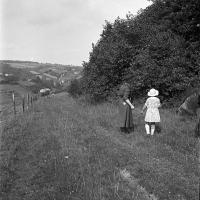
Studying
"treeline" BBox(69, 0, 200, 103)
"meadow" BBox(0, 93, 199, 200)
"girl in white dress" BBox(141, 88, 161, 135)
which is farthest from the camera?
"treeline" BBox(69, 0, 200, 103)

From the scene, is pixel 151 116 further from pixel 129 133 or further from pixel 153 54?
pixel 153 54

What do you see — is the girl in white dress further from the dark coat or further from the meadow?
the dark coat

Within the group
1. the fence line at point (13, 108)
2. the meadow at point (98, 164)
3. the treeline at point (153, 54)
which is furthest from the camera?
the treeline at point (153, 54)

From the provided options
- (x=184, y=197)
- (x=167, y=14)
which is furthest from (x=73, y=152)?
(x=167, y=14)

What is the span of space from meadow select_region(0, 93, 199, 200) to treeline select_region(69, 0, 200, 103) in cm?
758

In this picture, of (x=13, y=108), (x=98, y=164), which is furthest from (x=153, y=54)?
(x=98, y=164)

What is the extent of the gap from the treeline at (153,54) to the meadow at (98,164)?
758 cm

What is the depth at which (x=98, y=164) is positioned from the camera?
8.99 metres

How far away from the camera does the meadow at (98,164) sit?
7223mm

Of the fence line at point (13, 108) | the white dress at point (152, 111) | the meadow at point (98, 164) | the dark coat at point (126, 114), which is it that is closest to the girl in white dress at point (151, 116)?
the white dress at point (152, 111)

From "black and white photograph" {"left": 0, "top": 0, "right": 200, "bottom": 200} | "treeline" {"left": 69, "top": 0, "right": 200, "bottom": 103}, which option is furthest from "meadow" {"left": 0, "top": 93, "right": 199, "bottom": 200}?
"treeline" {"left": 69, "top": 0, "right": 200, "bottom": 103}

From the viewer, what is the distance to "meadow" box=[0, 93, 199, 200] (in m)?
7.22

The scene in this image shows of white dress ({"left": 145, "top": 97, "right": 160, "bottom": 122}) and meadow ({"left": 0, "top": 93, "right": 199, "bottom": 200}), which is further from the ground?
white dress ({"left": 145, "top": 97, "right": 160, "bottom": 122})

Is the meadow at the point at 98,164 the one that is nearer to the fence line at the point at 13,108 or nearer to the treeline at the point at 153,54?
the fence line at the point at 13,108
